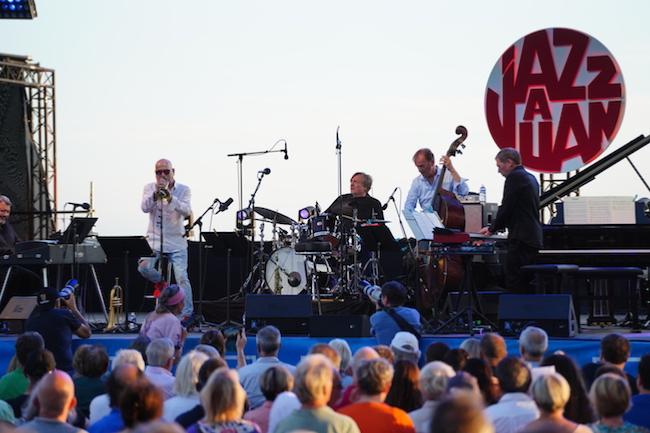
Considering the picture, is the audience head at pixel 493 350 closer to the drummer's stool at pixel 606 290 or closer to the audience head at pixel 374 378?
the audience head at pixel 374 378

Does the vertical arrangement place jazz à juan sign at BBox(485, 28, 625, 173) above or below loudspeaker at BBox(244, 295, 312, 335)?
above

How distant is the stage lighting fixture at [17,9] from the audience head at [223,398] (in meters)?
12.0

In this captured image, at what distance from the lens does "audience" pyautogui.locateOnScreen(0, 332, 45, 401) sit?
900cm

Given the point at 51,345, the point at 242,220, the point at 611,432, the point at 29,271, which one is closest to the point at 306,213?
the point at 242,220

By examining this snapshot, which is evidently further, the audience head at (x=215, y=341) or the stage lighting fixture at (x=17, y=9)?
the stage lighting fixture at (x=17, y=9)

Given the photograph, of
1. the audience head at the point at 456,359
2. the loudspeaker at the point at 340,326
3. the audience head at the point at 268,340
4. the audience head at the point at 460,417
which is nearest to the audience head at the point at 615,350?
the audience head at the point at 456,359

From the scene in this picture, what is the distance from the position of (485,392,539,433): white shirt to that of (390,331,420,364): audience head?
7.85 ft

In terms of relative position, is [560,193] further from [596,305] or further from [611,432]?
[611,432]

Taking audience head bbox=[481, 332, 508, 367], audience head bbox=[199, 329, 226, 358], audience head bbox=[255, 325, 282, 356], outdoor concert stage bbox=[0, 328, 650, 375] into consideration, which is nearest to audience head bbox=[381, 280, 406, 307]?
outdoor concert stage bbox=[0, 328, 650, 375]

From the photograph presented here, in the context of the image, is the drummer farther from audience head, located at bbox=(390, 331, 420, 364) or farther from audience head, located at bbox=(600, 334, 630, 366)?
audience head, located at bbox=(600, 334, 630, 366)

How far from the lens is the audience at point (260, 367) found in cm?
881

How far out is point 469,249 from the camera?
41.3 feet

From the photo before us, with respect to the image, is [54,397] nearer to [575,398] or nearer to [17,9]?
[575,398]

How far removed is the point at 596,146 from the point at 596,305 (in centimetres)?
272
